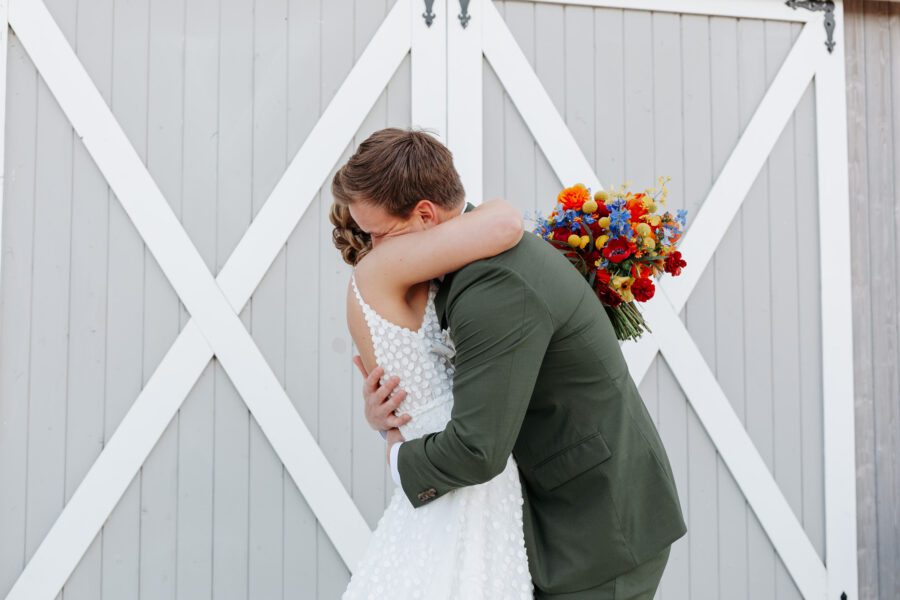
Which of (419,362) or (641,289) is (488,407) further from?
(641,289)

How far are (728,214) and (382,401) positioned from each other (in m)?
2.48

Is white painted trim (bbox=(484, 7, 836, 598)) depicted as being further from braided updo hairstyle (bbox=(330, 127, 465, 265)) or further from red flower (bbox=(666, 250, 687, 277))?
braided updo hairstyle (bbox=(330, 127, 465, 265))

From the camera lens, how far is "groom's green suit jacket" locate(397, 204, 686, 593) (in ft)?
5.98

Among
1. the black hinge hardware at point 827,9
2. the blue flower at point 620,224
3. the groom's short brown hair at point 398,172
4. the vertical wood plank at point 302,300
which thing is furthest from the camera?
the black hinge hardware at point 827,9

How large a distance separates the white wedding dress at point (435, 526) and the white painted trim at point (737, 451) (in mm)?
2062

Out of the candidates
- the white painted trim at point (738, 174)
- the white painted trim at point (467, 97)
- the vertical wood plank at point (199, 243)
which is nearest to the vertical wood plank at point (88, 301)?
the vertical wood plank at point (199, 243)

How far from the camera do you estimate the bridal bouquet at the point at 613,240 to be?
90.1 inches

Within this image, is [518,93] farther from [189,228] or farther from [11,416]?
[11,416]

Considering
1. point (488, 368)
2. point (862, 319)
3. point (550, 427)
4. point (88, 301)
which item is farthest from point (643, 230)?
point (862, 319)

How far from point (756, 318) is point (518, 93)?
142 cm

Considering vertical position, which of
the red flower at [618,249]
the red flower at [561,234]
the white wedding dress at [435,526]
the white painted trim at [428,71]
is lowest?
the white wedding dress at [435,526]

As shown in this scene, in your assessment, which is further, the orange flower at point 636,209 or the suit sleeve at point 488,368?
the orange flower at point 636,209

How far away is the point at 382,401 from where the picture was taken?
205 cm

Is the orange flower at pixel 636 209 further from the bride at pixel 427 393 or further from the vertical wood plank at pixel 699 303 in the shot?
the vertical wood plank at pixel 699 303
